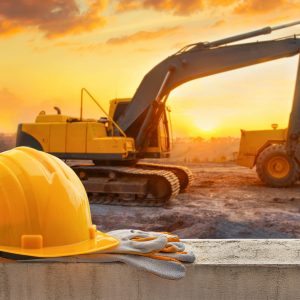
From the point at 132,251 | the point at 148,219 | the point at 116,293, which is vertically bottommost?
the point at 148,219

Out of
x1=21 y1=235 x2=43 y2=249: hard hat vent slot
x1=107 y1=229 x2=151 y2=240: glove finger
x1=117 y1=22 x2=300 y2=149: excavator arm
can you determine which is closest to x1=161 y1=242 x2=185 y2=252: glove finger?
x1=107 y1=229 x2=151 y2=240: glove finger

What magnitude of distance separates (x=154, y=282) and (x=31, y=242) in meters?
0.77

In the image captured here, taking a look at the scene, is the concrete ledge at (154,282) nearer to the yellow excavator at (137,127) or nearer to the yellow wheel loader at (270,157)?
the yellow excavator at (137,127)

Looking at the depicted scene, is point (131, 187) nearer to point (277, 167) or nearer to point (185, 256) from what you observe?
point (277, 167)

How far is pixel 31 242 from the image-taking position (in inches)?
114

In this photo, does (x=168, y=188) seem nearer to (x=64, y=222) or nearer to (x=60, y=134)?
(x=60, y=134)

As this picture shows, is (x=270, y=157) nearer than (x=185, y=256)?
No

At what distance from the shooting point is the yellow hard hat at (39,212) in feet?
9.53

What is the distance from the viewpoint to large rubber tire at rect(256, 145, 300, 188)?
14.3 meters

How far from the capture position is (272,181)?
14.5m

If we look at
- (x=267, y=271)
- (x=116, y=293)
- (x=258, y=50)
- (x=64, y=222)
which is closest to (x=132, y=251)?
(x=116, y=293)

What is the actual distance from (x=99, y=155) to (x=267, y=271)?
29.9 feet

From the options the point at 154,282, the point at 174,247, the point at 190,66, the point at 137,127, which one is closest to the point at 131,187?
the point at 137,127

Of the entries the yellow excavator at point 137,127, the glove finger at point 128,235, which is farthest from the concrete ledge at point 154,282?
the yellow excavator at point 137,127
